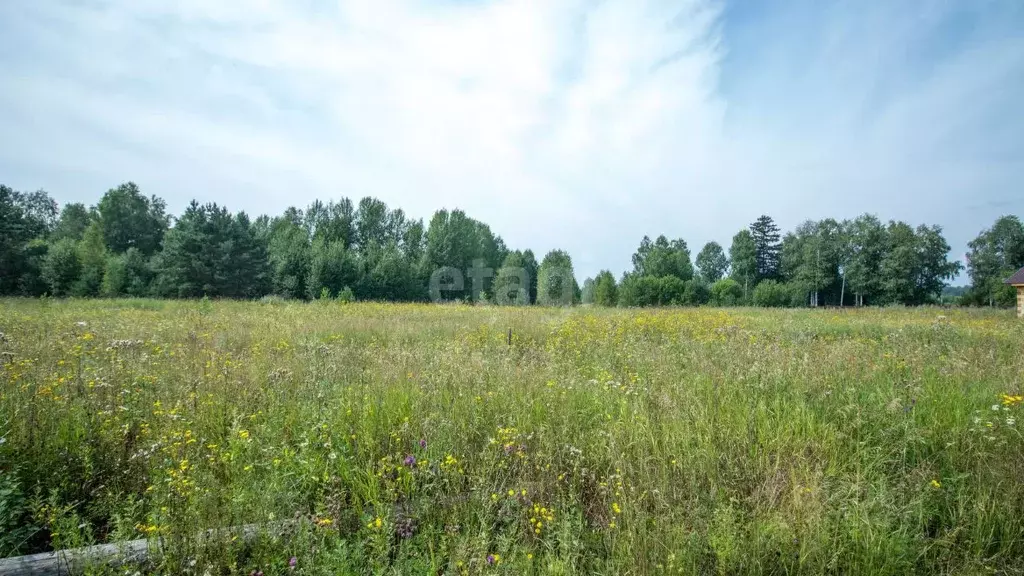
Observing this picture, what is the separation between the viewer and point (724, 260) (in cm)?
7925

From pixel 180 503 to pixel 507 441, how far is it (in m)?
2.23

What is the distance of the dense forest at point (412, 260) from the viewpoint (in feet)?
117

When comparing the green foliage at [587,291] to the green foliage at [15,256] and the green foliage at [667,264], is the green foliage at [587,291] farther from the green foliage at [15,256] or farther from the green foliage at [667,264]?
the green foliage at [15,256]

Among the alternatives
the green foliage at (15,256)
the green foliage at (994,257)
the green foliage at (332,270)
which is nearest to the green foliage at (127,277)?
the green foliage at (15,256)

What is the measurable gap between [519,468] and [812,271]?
74447 mm

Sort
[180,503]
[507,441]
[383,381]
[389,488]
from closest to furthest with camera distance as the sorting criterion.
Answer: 1. [180,503]
2. [389,488]
3. [507,441]
4. [383,381]

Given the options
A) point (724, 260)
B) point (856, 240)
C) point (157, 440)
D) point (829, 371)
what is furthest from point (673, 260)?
point (157, 440)

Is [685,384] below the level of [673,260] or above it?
below

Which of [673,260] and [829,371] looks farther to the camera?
[673,260]

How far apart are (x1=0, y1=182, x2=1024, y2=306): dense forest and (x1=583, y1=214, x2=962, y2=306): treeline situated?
19 cm

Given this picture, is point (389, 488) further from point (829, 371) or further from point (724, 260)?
point (724, 260)

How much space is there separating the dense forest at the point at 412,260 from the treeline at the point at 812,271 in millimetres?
189

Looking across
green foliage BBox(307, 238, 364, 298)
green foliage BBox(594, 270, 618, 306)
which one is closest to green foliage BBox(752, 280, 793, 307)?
green foliage BBox(594, 270, 618, 306)

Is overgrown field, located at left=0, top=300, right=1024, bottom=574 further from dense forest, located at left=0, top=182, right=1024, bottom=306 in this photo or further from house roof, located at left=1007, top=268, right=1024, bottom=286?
house roof, located at left=1007, top=268, right=1024, bottom=286
